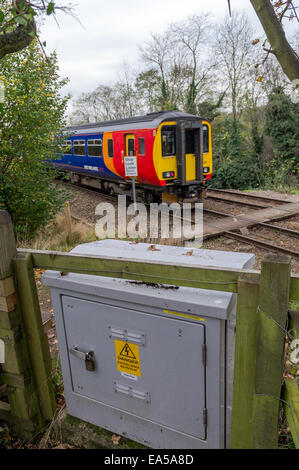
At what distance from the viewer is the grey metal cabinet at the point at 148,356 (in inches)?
76.2

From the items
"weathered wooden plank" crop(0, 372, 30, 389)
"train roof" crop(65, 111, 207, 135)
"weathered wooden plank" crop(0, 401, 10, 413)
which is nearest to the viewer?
"weathered wooden plank" crop(0, 372, 30, 389)

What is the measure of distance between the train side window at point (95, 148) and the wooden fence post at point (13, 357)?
12.4 metres

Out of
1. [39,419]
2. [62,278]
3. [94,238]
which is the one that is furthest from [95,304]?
[94,238]

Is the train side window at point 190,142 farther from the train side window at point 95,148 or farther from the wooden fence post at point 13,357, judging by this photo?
the wooden fence post at point 13,357

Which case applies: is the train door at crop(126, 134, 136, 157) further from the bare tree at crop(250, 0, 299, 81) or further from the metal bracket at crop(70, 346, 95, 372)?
the metal bracket at crop(70, 346, 95, 372)

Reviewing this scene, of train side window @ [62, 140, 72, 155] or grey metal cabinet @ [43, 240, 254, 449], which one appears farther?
train side window @ [62, 140, 72, 155]

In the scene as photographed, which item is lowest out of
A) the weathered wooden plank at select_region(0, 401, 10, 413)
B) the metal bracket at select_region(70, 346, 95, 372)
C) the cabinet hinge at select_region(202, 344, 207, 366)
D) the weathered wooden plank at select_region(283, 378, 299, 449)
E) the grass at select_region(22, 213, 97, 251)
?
the grass at select_region(22, 213, 97, 251)

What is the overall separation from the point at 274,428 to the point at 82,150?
15.7 meters

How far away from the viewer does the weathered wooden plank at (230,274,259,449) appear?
5.71 feet

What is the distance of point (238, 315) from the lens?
69.4 inches

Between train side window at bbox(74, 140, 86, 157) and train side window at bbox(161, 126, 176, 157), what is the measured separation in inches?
231

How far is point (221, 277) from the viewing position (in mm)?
1812

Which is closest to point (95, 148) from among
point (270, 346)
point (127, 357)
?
point (127, 357)

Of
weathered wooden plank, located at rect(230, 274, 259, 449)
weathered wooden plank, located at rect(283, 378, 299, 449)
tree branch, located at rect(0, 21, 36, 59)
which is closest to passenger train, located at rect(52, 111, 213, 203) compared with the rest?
tree branch, located at rect(0, 21, 36, 59)
